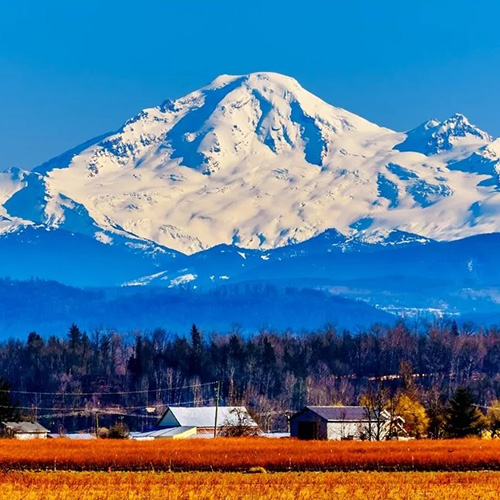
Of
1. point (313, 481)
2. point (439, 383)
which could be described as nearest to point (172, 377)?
point (439, 383)

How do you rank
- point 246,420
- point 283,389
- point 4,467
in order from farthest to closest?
point 283,389 < point 246,420 < point 4,467

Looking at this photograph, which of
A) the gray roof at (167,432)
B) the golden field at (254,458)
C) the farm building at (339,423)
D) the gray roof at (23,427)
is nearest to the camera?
the golden field at (254,458)

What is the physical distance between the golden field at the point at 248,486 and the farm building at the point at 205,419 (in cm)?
6099

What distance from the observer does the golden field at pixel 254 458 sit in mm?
66188

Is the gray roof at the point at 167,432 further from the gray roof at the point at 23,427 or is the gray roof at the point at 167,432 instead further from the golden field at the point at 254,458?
the golden field at the point at 254,458

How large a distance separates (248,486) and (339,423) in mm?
55342

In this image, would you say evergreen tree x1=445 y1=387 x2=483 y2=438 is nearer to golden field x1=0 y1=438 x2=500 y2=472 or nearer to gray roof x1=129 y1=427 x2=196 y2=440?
gray roof x1=129 y1=427 x2=196 y2=440

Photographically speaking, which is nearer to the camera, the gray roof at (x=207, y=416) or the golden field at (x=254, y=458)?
the golden field at (x=254, y=458)

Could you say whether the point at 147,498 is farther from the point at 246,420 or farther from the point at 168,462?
the point at 246,420

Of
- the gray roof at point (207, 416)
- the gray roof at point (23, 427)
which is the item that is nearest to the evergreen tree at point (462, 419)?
the gray roof at point (207, 416)

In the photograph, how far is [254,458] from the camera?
68.3 metres

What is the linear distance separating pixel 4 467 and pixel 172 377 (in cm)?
13217

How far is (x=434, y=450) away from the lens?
241 feet

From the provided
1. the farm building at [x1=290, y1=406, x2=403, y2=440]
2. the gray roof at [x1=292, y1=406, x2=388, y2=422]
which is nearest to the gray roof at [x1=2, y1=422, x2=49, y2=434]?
the farm building at [x1=290, y1=406, x2=403, y2=440]
